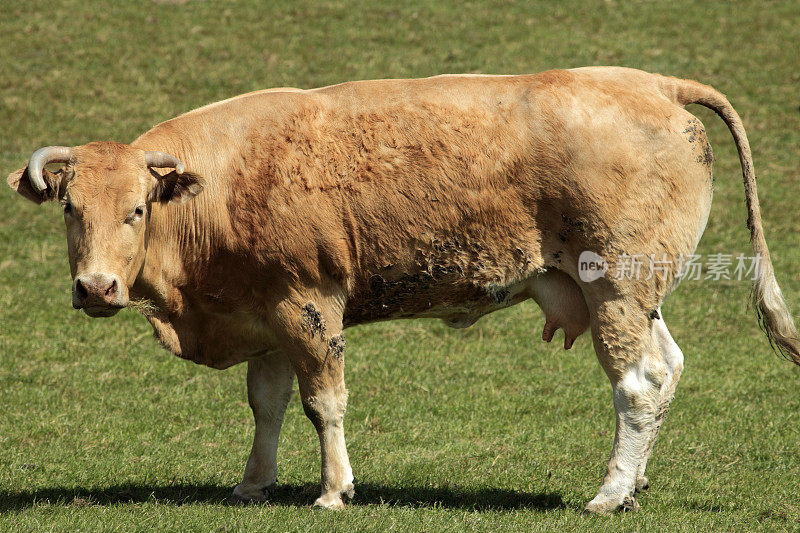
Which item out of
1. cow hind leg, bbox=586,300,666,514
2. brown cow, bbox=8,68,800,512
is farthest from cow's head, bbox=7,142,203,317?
cow hind leg, bbox=586,300,666,514

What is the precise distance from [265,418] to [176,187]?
222cm

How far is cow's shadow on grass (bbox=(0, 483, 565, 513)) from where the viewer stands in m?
7.34

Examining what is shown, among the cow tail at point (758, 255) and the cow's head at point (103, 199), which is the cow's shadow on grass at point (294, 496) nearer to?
the cow's head at point (103, 199)

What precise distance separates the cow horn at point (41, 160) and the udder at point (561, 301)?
11.8 feet

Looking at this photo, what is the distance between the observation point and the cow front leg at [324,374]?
22.7ft

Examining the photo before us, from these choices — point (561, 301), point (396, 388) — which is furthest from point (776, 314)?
point (396, 388)

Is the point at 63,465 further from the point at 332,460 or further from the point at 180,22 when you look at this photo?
the point at 180,22

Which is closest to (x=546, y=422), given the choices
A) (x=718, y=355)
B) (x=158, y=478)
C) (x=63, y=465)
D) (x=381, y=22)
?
(x=718, y=355)

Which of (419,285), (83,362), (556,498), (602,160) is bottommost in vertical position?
(83,362)

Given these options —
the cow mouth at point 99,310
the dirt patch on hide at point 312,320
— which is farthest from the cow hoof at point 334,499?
the cow mouth at point 99,310

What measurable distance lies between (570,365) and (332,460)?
523 centimetres

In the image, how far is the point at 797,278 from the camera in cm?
1413

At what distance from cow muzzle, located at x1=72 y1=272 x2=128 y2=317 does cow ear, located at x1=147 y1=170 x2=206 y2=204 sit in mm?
790

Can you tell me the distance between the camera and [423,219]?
23.0 ft
